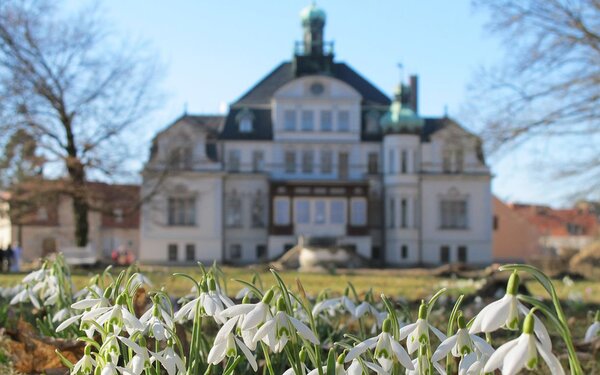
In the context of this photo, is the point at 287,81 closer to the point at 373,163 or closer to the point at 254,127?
the point at 254,127

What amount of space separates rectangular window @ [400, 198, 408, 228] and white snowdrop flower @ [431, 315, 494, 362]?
46.3 metres

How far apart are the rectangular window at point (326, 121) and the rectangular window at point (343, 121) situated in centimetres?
53

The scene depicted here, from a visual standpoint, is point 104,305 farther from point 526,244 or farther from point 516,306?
point 526,244

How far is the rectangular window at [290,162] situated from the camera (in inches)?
1902

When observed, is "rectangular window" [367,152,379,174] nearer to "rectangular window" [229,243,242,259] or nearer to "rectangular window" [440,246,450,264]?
"rectangular window" [440,246,450,264]

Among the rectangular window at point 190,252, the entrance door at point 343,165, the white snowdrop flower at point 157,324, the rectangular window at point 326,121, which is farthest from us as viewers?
the entrance door at point 343,165

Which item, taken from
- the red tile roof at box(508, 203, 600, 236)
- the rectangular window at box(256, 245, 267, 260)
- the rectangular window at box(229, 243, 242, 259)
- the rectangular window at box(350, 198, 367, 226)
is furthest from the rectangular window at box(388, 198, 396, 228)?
the red tile roof at box(508, 203, 600, 236)

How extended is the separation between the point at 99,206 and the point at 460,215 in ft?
76.1

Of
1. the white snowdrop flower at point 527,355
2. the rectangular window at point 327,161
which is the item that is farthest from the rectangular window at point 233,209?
the white snowdrop flower at point 527,355

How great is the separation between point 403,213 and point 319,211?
5115mm

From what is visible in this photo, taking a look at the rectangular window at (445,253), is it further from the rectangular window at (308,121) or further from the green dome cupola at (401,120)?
the rectangular window at (308,121)

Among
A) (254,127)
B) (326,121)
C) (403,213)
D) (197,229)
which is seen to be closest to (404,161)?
(403,213)

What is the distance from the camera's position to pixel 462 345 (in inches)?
86.4

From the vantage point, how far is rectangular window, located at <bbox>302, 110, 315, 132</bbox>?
47906 mm
